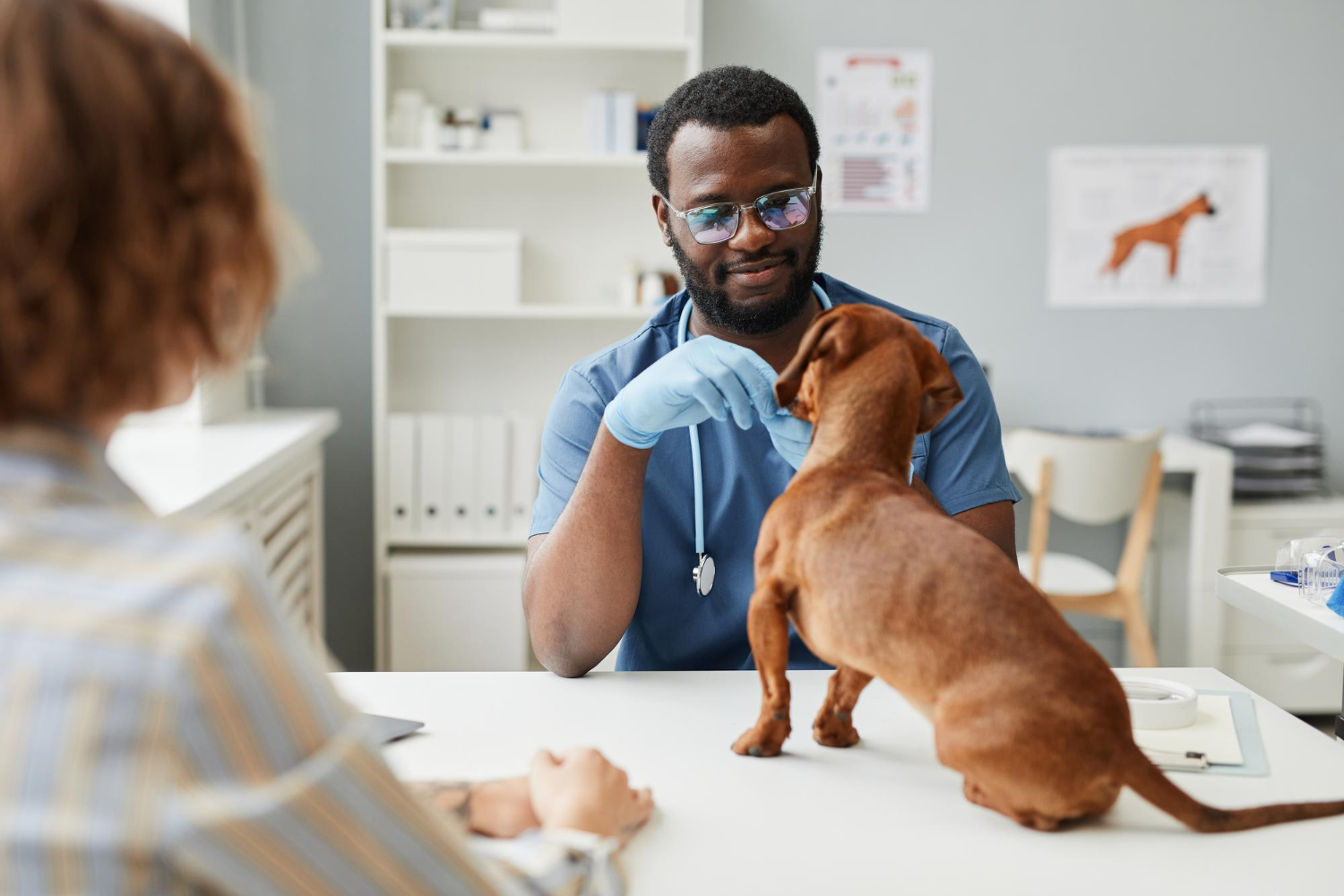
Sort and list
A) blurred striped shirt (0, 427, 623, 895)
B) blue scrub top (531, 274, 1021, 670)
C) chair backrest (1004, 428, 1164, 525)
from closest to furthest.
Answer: blurred striped shirt (0, 427, 623, 895) → blue scrub top (531, 274, 1021, 670) → chair backrest (1004, 428, 1164, 525)

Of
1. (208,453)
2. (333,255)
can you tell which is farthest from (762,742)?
(333,255)

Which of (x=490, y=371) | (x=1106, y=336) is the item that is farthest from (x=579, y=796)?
(x=1106, y=336)

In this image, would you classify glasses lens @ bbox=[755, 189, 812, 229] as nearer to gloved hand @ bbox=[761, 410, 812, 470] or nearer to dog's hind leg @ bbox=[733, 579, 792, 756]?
gloved hand @ bbox=[761, 410, 812, 470]

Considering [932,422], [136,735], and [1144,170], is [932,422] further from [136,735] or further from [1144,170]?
[1144,170]

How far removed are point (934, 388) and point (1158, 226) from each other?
285 centimetres

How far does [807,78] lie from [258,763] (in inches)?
120

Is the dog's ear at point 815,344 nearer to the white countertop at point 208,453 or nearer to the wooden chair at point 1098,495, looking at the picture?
the white countertop at point 208,453

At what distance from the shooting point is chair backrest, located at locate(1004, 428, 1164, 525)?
2.65 meters

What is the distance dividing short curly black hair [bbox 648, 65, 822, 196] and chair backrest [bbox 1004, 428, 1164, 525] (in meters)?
1.50

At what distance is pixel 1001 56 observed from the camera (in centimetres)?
322

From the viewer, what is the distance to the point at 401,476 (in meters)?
2.89

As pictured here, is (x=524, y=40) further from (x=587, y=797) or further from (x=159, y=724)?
(x=159, y=724)

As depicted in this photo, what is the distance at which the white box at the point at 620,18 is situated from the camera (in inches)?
110

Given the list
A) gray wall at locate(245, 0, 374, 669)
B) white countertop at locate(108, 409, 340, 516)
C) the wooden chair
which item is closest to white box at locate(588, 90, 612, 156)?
gray wall at locate(245, 0, 374, 669)
